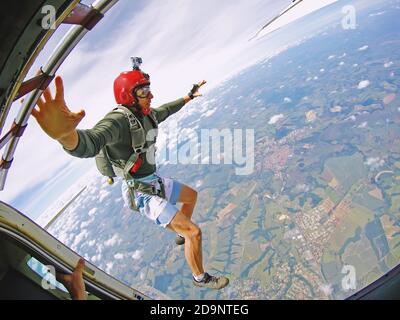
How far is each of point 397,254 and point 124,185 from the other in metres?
31.6

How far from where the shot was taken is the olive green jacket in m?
1.25

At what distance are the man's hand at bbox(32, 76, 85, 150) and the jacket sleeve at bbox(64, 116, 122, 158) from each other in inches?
3.9

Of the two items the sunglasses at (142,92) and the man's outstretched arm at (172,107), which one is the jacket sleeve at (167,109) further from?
the sunglasses at (142,92)

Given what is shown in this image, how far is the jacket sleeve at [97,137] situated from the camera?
A: 48.3 inches

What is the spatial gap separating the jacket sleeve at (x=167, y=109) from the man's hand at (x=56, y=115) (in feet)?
3.01

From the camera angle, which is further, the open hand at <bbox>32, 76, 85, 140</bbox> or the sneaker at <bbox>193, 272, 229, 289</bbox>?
the sneaker at <bbox>193, 272, 229, 289</bbox>

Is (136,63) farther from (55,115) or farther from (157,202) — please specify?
(157,202)

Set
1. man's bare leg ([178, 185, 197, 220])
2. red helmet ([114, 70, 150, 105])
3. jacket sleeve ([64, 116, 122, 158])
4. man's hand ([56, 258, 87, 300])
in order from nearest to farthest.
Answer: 1. jacket sleeve ([64, 116, 122, 158])
2. red helmet ([114, 70, 150, 105])
3. man's hand ([56, 258, 87, 300])
4. man's bare leg ([178, 185, 197, 220])

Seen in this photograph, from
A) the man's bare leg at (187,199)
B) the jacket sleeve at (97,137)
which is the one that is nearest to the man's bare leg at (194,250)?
the man's bare leg at (187,199)

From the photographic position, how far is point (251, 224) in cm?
3656

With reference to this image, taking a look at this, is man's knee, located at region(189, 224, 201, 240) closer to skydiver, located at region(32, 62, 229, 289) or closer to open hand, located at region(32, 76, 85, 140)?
skydiver, located at region(32, 62, 229, 289)

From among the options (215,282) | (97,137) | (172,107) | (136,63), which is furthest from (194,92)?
(215,282)

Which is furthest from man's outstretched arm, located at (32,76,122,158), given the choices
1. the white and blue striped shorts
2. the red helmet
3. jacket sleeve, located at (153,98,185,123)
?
jacket sleeve, located at (153,98,185,123)

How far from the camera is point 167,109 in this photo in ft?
6.94
